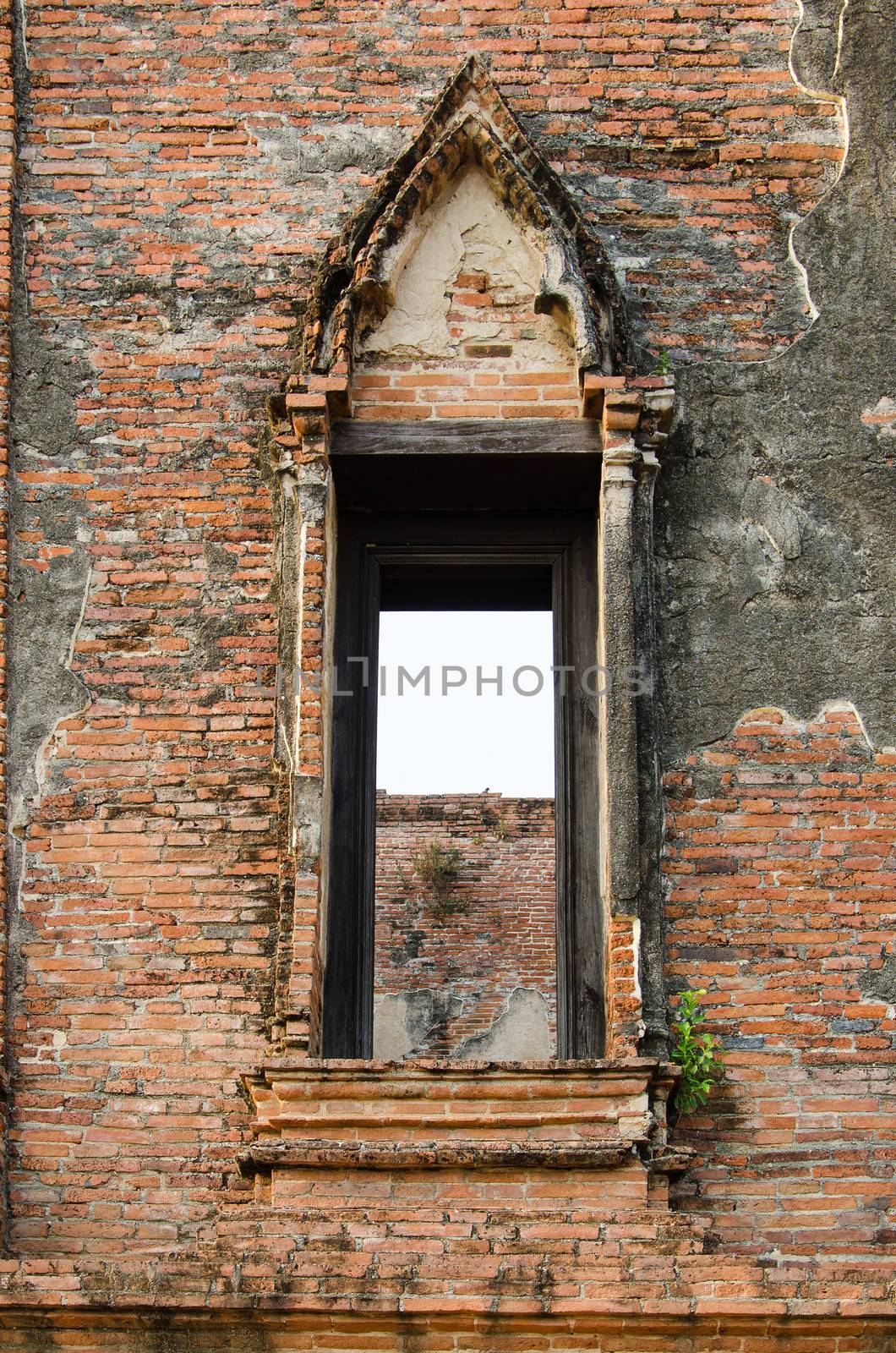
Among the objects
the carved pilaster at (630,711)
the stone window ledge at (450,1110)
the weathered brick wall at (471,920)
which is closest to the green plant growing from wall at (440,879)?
the weathered brick wall at (471,920)

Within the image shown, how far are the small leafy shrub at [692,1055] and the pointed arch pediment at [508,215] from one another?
2.28 meters

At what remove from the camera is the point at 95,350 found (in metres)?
7.16

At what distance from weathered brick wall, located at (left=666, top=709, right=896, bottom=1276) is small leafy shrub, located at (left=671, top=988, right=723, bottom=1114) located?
0.05 metres

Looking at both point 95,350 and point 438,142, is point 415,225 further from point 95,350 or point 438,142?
point 95,350

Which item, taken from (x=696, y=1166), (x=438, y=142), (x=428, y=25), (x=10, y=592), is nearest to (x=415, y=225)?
(x=438, y=142)

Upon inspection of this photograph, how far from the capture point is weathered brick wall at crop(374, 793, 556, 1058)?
12359 millimetres

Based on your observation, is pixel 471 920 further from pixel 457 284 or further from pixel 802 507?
pixel 457 284

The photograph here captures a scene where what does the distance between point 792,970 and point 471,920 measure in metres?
6.46

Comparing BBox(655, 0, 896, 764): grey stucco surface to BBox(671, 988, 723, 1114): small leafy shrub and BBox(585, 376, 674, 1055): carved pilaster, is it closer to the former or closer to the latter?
BBox(585, 376, 674, 1055): carved pilaster

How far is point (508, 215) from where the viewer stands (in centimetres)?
710

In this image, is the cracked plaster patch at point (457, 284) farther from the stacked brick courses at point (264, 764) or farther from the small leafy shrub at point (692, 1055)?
the small leafy shrub at point (692, 1055)

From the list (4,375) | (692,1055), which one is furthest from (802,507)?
(4,375)

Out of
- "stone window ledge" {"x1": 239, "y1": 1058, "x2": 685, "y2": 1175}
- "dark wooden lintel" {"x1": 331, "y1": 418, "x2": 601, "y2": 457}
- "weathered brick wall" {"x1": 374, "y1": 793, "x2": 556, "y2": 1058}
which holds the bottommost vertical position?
"stone window ledge" {"x1": 239, "y1": 1058, "x2": 685, "y2": 1175}

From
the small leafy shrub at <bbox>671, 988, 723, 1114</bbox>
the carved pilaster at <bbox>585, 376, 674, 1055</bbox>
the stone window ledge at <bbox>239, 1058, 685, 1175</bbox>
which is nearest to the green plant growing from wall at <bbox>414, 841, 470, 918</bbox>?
the carved pilaster at <bbox>585, 376, 674, 1055</bbox>
